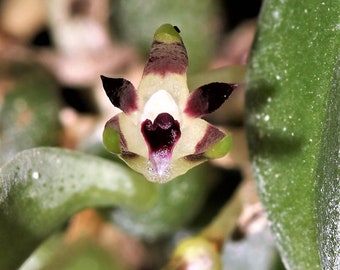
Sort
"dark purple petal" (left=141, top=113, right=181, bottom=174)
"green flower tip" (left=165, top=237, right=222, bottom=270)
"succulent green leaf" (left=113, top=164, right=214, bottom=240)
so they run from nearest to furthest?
"dark purple petal" (left=141, top=113, right=181, bottom=174)
"green flower tip" (left=165, top=237, right=222, bottom=270)
"succulent green leaf" (left=113, top=164, right=214, bottom=240)

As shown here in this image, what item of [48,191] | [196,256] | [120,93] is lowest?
[196,256]

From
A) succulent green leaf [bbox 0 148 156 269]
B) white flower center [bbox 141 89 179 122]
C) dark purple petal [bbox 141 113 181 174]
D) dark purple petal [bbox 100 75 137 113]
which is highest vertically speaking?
dark purple petal [bbox 100 75 137 113]

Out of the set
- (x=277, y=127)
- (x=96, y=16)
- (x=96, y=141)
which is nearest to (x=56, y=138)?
(x=96, y=141)

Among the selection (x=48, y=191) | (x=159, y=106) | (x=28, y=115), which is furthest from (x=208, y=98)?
(x=28, y=115)

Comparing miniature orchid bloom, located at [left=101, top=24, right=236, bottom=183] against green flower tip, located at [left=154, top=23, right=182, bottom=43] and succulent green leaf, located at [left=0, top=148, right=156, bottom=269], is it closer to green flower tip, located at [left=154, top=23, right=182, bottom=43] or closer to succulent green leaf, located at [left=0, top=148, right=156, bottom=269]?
green flower tip, located at [left=154, top=23, right=182, bottom=43]

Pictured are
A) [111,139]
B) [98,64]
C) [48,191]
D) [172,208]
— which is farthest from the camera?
[98,64]

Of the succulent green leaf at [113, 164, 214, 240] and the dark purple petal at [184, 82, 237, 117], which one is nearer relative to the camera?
the dark purple petal at [184, 82, 237, 117]

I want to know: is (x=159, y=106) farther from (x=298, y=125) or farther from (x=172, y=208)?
(x=172, y=208)

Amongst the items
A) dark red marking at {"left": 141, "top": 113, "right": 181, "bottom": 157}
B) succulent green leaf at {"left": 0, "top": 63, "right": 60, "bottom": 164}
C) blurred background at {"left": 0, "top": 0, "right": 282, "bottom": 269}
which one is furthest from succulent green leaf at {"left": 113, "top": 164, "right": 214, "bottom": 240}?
dark red marking at {"left": 141, "top": 113, "right": 181, "bottom": 157}
